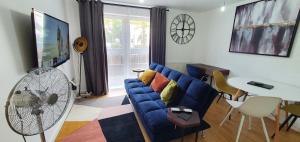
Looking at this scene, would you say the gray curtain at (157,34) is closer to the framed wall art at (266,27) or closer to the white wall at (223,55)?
the white wall at (223,55)

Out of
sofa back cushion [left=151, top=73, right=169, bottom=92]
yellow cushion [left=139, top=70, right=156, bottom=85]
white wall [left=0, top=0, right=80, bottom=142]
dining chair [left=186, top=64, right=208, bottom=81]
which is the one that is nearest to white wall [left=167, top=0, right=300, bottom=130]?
dining chair [left=186, top=64, right=208, bottom=81]

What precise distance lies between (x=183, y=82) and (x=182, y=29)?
2414 mm

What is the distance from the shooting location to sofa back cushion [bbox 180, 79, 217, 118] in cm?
172

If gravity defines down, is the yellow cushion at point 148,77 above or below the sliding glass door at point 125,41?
below

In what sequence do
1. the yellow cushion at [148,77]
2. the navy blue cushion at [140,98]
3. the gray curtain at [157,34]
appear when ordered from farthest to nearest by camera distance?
the gray curtain at [157,34] → the yellow cushion at [148,77] → the navy blue cushion at [140,98]

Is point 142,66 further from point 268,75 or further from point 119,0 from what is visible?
point 268,75

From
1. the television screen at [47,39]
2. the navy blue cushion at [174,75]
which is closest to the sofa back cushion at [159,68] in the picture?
the navy blue cushion at [174,75]

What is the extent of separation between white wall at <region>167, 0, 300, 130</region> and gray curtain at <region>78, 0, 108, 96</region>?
1824 millimetres

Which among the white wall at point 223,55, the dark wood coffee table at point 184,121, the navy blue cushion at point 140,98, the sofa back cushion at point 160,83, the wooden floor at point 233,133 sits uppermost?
the white wall at point 223,55

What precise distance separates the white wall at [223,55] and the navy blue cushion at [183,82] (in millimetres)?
1737

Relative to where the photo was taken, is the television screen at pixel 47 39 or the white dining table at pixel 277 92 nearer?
the television screen at pixel 47 39

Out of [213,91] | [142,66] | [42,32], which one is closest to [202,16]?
[142,66]

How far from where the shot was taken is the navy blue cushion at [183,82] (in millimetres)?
2058

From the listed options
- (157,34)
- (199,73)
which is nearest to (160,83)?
(199,73)
